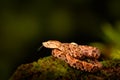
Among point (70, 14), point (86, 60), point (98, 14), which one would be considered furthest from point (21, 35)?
point (86, 60)

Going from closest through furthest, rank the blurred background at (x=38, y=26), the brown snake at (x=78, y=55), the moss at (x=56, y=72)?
the moss at (x=56, y=72) < the brown snake at (x=78, y=55) < the blurred background at (x=38, y=26)

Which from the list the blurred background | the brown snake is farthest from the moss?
the blurred background

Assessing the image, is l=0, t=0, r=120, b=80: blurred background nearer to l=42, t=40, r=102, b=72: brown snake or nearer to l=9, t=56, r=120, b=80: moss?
l=42, t=40, r=102, b=72: brown snake

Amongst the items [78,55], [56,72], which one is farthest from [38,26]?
[56,72]

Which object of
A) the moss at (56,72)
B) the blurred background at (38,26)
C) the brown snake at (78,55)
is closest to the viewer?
the moss at (56,72)

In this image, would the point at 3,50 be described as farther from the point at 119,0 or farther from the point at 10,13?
the point at 119,0

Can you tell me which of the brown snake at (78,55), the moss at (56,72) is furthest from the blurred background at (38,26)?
the moss at (56,72)

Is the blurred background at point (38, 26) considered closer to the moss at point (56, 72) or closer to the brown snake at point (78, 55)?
the brown snake at point (78, 55)
